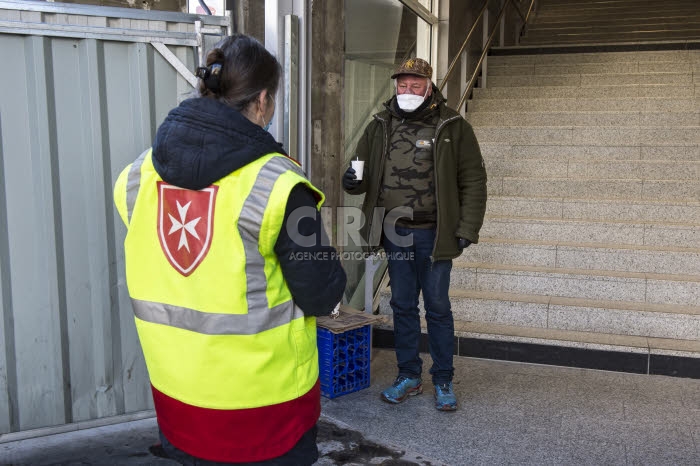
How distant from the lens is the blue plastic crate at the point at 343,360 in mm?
3840

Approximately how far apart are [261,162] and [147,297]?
46 cm

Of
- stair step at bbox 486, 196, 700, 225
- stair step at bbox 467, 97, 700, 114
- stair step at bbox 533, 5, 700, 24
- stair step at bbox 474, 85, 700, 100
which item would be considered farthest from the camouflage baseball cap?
stair step at bbox 533, 5, 700, 24

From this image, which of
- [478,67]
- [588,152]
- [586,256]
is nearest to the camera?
[586,256]

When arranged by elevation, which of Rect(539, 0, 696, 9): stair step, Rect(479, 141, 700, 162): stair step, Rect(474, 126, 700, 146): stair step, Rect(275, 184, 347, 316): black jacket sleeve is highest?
Rect(539, 0, 696, 9): stair step

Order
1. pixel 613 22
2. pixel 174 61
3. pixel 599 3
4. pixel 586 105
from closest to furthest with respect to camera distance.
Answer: pixel 174 61 < pixel 586 105 < pixel 613 22 < pixel 599 3

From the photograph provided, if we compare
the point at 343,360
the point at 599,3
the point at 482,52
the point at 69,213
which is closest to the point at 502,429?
the point at 343,360

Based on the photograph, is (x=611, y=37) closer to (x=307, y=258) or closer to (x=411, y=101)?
(x=411, y=101)

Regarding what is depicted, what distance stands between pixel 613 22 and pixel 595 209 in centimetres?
575

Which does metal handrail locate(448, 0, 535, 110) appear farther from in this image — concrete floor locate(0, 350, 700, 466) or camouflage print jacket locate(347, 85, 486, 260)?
concrete floor locate(0, 350, 700, 466)

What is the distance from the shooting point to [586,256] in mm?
5039

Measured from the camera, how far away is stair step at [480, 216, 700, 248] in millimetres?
5086

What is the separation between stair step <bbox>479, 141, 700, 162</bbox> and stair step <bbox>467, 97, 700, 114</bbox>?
761mm

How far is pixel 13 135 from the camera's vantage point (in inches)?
120

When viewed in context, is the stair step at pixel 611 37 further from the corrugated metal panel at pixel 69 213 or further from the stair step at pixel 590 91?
the corrugated metal panel at pixel 69 213
